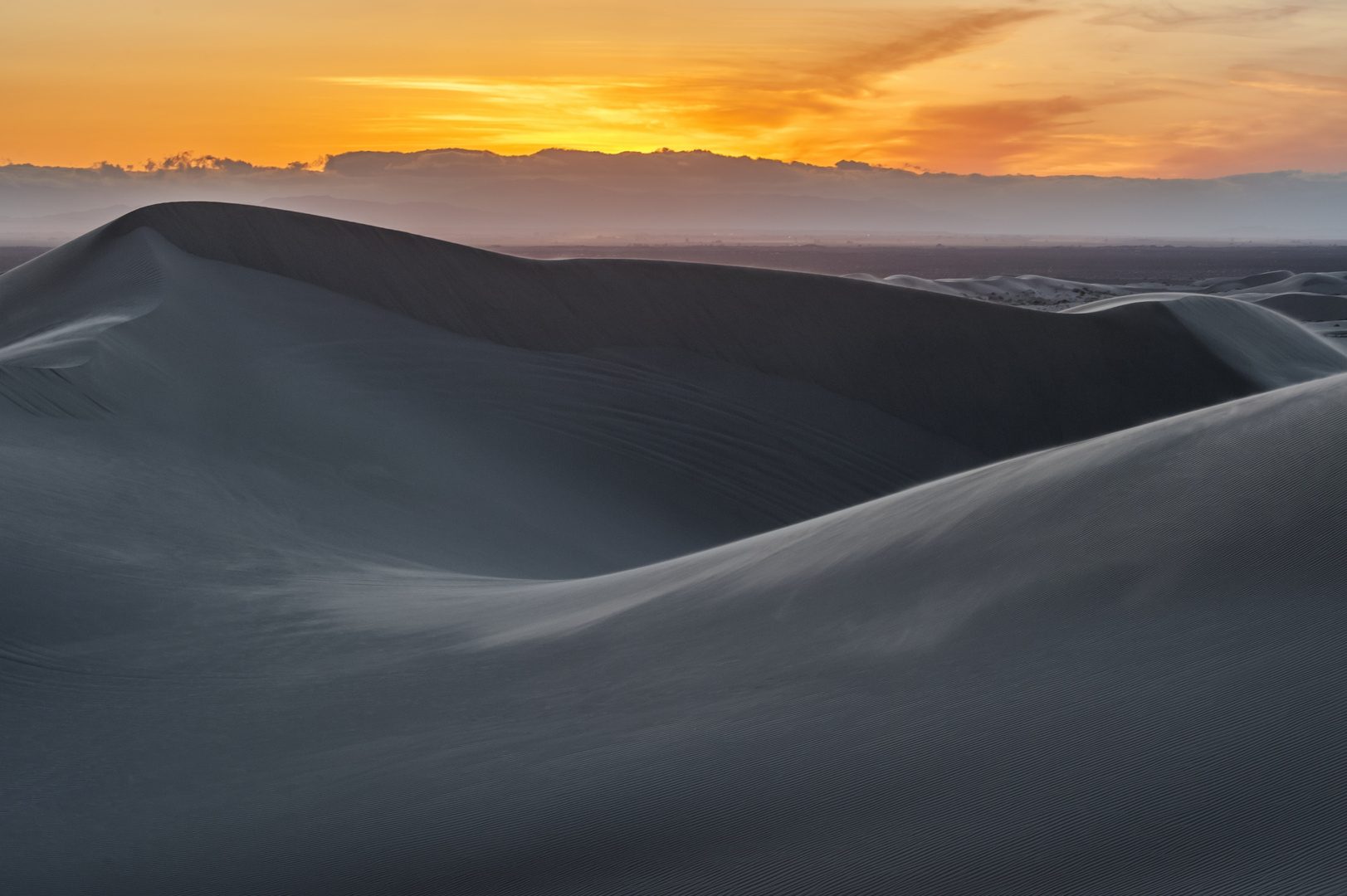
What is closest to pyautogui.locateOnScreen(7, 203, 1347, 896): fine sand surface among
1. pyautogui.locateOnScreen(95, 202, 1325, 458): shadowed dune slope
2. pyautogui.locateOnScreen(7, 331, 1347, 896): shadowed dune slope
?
pyautogui.locateOnScreen(7, 331, 1347, 896): shadowed dune slope

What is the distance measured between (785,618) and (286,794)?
1821mm

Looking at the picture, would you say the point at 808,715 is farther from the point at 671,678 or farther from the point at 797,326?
the point at 797,326

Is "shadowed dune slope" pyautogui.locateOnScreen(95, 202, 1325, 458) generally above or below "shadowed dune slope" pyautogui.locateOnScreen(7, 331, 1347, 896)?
above

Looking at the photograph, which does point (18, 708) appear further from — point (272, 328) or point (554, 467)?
point (272, 328)

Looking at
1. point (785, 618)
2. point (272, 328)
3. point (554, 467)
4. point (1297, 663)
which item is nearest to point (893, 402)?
point (554, 467)

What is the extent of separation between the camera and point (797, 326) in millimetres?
14109

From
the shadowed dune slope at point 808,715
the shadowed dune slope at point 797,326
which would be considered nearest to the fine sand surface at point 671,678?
the shadowed dune slope at point 808,715

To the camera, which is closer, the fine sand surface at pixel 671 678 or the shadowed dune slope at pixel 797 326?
the fine sand surface at pixel 671 678

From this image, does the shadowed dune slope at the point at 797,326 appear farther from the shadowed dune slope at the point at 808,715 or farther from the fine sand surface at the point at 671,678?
the shadowed dune slope at the point at 808,715

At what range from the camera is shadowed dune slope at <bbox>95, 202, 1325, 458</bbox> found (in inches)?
515

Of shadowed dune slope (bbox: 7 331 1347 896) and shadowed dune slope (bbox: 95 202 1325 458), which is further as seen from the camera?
shadowed dune slope (bbox: 95 202 1325 458)

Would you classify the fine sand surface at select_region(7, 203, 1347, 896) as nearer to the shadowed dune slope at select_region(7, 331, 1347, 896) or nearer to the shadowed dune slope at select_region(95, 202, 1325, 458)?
the shadowed dune slope at select_region(7, 331, 1347, 896)

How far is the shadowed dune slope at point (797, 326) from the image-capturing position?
42.9ft

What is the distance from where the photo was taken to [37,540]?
5.38m
